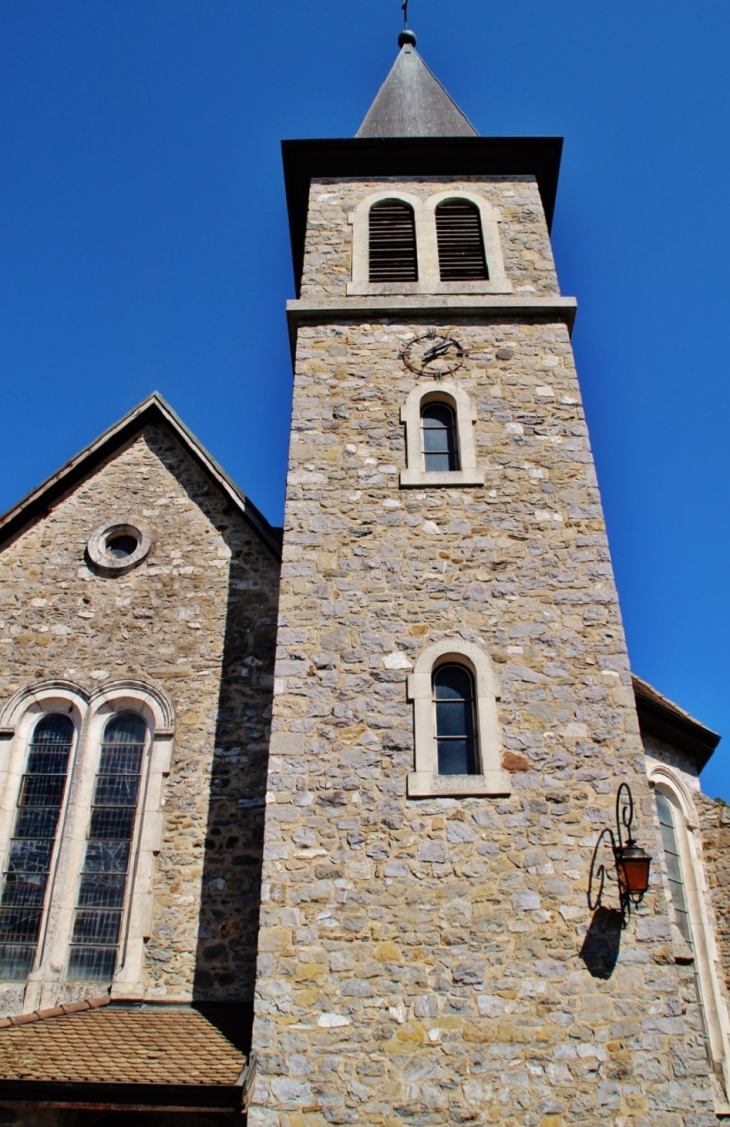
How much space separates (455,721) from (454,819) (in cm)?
102

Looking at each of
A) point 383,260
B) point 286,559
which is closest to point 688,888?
point 286,559

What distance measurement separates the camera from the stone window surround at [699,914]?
10.0 m

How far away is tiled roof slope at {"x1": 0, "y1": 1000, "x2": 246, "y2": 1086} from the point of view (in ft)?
23.1

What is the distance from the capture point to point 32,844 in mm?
9383

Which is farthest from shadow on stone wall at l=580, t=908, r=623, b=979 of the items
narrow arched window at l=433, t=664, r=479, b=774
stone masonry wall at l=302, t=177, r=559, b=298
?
stone masonry wall at l=302, t=177, r=559, b=298

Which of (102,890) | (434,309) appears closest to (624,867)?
(102,890)

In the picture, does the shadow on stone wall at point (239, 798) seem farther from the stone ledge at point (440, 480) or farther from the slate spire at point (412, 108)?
the slate spire at point (412, 108)

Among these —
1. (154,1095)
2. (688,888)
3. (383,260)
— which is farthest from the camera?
(383,260)

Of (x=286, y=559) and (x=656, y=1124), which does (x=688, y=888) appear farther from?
(x=286, y=559)

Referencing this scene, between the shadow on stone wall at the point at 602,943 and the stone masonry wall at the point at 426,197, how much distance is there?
318 inches

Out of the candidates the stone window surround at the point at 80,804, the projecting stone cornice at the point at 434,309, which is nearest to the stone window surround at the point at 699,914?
the projecting stone cornice at the point at 434,309

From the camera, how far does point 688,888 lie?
36.1 ft

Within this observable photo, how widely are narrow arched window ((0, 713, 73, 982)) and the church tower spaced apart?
279 cm

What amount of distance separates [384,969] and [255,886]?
1.87 metres
